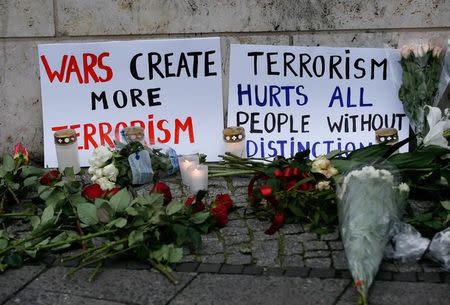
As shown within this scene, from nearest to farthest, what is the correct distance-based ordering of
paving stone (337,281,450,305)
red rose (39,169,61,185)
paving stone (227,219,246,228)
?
paving stone (337,281,450,305), paving stone (227,219,246,228), red rose (39,169,61,185)

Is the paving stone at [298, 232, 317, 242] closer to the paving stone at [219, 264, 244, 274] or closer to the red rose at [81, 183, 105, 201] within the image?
the paving stone at [219, 264, 244, 274]

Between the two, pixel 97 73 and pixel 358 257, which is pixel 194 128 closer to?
pixel 97 73

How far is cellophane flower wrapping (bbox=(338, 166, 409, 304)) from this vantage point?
3.43 m

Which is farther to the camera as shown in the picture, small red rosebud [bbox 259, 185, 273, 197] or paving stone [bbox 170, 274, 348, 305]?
small red rosebud [bbox 259, 185, 273, 197]

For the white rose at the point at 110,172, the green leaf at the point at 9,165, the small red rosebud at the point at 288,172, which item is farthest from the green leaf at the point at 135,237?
the green leaf at the point at 9,165

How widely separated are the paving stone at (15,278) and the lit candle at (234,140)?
63.5 inches

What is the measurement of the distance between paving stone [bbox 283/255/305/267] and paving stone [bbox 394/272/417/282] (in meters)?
0.44

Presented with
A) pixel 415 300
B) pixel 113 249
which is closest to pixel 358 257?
pixel 415 300

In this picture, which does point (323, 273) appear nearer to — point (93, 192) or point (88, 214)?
point (88, 214)

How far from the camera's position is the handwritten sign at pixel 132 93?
205 inches

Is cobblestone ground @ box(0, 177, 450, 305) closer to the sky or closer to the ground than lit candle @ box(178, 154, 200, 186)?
closer to the ground

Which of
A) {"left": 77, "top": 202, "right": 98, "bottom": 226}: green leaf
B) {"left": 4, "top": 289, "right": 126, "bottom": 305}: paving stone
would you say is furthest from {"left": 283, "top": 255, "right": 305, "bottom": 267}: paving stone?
{"left": 77, "top": 202, "right": 98, "bottom": 226}: green leaf

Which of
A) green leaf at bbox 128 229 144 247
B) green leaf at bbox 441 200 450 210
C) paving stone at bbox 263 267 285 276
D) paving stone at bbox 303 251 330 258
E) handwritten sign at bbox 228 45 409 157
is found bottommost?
paving stone at bbox 263 267 285 276

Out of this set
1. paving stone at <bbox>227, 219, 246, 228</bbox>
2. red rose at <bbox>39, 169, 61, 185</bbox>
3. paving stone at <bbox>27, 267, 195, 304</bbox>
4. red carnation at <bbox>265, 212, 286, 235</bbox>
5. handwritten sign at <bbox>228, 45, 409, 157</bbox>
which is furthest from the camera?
handwritten sign at <bbox>228, 45, 409, 157</bbox>
